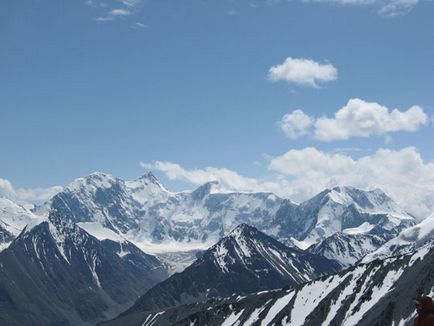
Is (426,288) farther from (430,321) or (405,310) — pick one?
(430,321)

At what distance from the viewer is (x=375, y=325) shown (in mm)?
196500

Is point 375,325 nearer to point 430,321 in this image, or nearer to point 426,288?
point 426,288

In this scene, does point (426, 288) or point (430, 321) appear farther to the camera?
point (426, 288)

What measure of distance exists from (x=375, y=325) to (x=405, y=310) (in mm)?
10337

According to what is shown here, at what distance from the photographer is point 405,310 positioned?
194 meters

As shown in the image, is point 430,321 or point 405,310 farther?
point 405,310

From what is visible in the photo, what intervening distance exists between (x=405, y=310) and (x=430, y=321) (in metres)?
189

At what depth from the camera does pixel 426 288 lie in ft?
655

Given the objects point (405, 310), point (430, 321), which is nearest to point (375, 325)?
point (405, 310)

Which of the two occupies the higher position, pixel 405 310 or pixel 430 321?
pixel 430 321

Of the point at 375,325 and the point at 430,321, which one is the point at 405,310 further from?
the point at 430,321

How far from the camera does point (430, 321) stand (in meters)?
17.9

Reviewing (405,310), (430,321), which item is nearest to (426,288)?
(405,310)

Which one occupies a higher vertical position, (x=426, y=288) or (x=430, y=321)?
(x=430, y=321)
